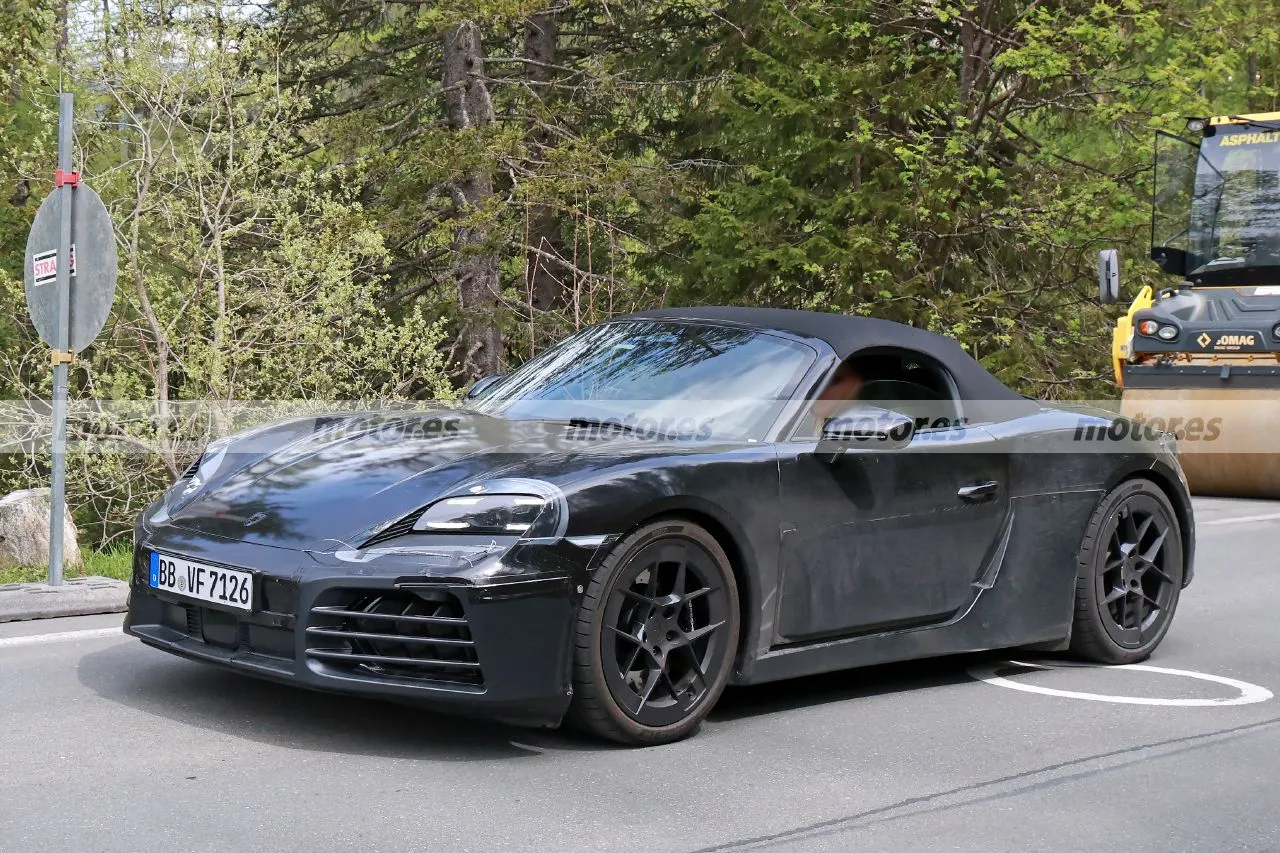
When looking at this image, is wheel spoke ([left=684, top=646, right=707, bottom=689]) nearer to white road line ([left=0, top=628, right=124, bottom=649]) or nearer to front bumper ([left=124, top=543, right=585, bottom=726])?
front bumper ([left=124, top=543, right=585, bottom=726])

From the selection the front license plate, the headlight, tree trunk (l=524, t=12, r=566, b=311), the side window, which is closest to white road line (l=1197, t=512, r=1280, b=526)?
the side window

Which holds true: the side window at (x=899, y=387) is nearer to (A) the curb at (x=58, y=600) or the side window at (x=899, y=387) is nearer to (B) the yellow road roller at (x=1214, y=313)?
(A) the curb at (x=58, y=600)

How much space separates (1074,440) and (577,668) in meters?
2.73

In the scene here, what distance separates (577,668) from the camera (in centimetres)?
488

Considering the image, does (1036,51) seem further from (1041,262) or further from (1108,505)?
(1108,505)

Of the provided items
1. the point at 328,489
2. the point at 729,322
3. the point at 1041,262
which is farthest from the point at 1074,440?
the point at 1041,262

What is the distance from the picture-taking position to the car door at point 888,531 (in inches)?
218

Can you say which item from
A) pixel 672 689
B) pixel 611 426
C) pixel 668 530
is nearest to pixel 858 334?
pixel 611 426

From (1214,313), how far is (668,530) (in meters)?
11.4

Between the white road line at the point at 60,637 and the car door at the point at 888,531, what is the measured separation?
2.96 meters

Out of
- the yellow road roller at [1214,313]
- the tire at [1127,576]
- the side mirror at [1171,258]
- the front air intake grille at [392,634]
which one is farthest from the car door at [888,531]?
the side mirror at [1171,258]

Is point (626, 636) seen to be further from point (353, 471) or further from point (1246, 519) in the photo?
point (1246, 519)

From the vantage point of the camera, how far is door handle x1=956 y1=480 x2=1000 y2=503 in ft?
A: 20.1

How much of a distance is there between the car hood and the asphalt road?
0.66 meters
